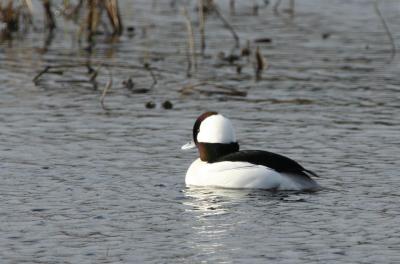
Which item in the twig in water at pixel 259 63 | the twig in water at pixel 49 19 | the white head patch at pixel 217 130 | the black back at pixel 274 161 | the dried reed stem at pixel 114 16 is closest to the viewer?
the black back at pixel 274 161

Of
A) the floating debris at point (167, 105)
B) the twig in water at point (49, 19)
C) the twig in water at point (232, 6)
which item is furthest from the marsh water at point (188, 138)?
the twig in water at point (232, 6)

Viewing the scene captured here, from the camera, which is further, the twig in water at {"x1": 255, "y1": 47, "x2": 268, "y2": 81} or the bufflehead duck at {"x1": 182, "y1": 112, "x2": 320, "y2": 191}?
the twig in water at {"x1": 255, "y1": 47, "x2": 268, "y2": 81}

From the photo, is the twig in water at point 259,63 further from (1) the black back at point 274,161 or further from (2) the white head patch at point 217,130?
(1) the black back at point 274,161

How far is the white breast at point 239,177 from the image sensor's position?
1204cm

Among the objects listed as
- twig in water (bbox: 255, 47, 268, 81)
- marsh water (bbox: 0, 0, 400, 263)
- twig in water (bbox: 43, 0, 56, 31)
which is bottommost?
marsh water (bbox: 0, 0, 400, 263)

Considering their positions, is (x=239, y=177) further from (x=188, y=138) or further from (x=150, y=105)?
(x=150, y=105)

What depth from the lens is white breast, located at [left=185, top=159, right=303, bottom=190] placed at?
Answer: 12039 mm

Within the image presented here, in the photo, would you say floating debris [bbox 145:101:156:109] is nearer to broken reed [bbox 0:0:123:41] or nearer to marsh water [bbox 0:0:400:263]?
marsh water [bbox 0:0:400:263]

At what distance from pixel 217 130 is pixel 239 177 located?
622mm

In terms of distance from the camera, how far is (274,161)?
1205cm

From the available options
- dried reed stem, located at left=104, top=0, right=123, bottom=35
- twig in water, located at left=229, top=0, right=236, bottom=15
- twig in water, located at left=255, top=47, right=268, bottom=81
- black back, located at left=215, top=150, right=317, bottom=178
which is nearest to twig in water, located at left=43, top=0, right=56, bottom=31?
dried reed stem, located at left=104, top=0, right=123, bottom=35

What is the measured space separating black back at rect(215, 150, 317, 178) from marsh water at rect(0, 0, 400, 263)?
0.88 feet

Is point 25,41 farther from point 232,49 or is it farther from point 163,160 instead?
point 163,160

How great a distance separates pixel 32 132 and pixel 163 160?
2.16 m
